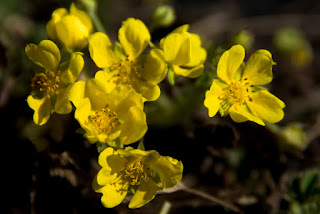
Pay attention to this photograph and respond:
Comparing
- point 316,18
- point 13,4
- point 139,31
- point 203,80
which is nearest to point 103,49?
point 139,31

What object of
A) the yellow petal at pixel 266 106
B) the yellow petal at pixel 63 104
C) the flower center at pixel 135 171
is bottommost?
the flower center at pixel 135 171

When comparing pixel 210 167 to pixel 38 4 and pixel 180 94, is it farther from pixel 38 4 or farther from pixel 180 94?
pixel 38 4

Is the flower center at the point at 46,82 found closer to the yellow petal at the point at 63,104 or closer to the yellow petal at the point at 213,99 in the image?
the yellow petal at the point at 63,104

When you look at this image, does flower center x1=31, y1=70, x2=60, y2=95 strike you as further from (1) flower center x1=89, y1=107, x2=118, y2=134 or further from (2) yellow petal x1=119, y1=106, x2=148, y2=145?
(2) yellow petal x1=119, y1=106, x2=148, y2=145

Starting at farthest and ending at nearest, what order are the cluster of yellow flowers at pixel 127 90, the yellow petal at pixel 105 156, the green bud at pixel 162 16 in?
1. the green bud at pixel 162 16
2. the cluster of yellow flowers at pixel 127 90
3. the yellow petal at pixel 105 156

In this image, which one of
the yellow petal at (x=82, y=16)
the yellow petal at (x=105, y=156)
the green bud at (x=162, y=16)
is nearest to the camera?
the yellow petal at (x=105, y=156)

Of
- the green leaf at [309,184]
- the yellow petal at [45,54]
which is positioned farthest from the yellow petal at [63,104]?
the green leaf at [309,184]

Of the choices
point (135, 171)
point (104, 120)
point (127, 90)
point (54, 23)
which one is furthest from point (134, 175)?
point (54, 23)

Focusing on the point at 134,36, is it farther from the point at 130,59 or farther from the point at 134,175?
the point at 134,175
